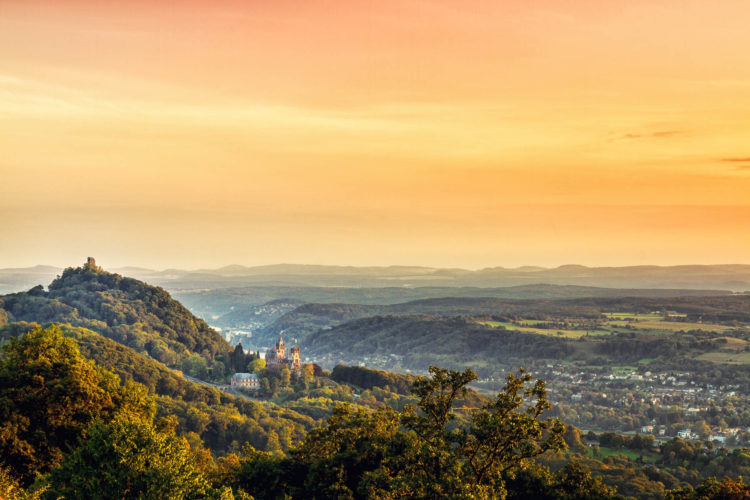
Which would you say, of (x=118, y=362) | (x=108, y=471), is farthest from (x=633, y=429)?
(x=108, y=471)

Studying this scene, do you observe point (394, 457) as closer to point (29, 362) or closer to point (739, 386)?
point (29, 362)

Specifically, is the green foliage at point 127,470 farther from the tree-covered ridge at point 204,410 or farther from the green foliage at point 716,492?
the tree-covered ridge at point 204,410

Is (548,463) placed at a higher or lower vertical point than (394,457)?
lower

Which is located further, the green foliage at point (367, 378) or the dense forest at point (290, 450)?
the green foliage at point (367, 378)

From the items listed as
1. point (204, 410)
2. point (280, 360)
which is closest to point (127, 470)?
point (204, 410)

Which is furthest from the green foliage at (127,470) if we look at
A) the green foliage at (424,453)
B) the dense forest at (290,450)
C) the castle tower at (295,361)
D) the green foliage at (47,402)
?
the castle tower at (295,361)

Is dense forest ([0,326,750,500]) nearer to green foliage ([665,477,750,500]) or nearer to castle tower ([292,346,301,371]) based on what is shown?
green foliage ([665,477,750,500])

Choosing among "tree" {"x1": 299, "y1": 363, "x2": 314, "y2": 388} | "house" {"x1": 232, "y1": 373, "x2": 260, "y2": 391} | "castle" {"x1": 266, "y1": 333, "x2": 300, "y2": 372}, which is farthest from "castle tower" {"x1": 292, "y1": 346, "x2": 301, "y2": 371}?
"house" {"x1": 232, "y1": 373, "x2": 260, "y2": 391}

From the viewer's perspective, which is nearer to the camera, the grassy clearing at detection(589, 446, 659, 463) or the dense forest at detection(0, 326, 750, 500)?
the dense forest at detection(0, 326, 750, 500)

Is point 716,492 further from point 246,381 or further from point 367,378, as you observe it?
point 367,378
